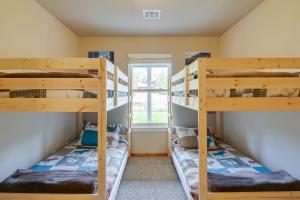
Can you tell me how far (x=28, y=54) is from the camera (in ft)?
8.23

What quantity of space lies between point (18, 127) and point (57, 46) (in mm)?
1398

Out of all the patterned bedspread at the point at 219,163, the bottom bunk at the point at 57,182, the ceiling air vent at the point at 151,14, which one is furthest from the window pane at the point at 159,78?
the bottom bunk at the point at 57,182

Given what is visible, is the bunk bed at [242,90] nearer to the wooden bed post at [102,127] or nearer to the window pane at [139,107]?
the wooden bed post at [102,127]

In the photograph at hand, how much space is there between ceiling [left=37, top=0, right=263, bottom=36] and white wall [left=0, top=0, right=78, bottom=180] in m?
0.23

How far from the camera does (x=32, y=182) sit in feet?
5.87

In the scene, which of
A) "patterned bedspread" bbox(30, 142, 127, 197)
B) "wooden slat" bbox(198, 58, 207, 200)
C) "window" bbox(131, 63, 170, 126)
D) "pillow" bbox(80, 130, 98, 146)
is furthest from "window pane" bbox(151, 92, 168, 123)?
"wooden slat" bbox(198, 58, 207, 200)

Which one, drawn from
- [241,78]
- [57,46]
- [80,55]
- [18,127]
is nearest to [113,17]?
[57,46]

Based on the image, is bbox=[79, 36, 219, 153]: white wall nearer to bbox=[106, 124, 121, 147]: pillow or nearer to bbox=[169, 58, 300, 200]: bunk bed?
bbox=[106, 124, 121, 147]: pillow

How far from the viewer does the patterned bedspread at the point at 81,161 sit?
2.38 meters

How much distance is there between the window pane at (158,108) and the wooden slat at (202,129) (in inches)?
102

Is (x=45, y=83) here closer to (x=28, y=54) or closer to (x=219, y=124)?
(x=28, y=54)

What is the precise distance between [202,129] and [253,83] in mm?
492

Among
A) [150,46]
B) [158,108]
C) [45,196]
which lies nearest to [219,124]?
[158,108]

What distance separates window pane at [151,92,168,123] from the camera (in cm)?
426
